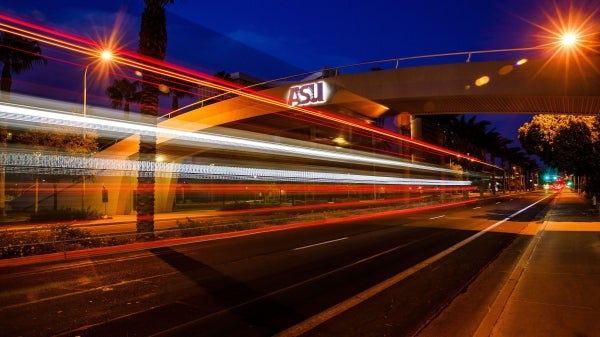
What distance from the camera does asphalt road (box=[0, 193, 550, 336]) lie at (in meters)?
6.17

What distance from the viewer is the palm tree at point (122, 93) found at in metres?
48.7

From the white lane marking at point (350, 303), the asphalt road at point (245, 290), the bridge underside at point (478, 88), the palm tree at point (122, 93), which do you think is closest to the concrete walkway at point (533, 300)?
the asphalt road at point (245, 290)

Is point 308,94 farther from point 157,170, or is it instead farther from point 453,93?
point 157,170

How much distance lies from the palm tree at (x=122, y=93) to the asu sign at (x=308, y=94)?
3089 centimetres

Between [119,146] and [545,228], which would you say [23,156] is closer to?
Answer: [119,146]

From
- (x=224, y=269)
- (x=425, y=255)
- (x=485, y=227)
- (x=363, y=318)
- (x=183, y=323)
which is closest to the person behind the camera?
(x=183, y=323)

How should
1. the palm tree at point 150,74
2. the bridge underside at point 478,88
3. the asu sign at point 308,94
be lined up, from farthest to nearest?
the asu sign at point 308,94 < the bridge underside at point 478,88 < the palm tree at point 150,74

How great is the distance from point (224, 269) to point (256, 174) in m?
32.3

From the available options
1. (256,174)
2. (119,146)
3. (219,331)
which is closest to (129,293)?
(219,331)

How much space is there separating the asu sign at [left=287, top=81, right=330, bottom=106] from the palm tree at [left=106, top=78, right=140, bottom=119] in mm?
30885

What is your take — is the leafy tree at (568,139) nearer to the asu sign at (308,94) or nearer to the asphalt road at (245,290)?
the asu sign at (308,94)

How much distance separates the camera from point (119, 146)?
3312 centimetres

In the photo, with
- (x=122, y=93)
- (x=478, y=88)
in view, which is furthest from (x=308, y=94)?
(x=122, y=93)

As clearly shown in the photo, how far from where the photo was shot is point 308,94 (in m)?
23.2
